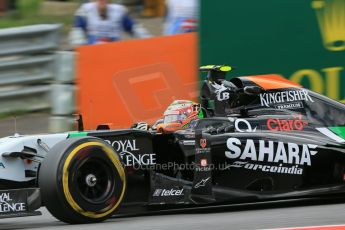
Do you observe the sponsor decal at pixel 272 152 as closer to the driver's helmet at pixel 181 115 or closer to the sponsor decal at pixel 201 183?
the sponsor decal at pixel 201 183

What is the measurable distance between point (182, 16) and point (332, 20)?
6.11 ft

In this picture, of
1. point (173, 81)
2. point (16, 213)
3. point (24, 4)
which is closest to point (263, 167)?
point (16, 213)

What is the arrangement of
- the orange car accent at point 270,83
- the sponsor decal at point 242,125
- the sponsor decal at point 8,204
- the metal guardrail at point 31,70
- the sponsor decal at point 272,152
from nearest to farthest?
1. the sponsor decal at point 8,204
2. the sponsor decal at point 272,152
3. the sponsor decal at point 242,125
4. the orange car accent at point 270,83
5. the metal guardrail at point 31,70

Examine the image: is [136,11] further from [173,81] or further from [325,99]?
[325,99]

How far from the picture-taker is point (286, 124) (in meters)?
7.79

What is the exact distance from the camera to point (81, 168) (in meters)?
6.68

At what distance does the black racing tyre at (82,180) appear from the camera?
254 inches

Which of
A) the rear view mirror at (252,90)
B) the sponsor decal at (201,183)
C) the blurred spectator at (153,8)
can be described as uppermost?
the blurred spectator at (153,8)

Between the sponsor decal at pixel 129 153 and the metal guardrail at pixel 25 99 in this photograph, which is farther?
the metal guardrail at pixel 25 99

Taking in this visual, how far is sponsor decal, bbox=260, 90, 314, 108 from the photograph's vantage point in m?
8.02

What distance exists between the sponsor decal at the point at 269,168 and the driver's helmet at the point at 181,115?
0.64 m

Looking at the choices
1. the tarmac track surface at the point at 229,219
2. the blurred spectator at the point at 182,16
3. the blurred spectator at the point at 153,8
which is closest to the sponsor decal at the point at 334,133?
the tarmac track surface at the point at 229,219

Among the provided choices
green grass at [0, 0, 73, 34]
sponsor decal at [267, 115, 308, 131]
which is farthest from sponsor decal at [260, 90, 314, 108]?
green grass at [0, 0, 73, 34]

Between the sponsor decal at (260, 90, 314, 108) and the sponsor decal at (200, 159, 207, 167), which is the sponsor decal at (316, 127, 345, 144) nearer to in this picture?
the sponsor decal at (260, 90, 314, 108)
